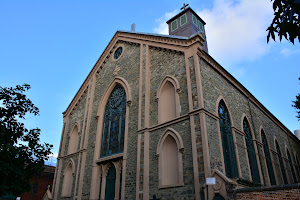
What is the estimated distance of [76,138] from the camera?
19.5 metres

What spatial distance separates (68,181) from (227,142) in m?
12.0

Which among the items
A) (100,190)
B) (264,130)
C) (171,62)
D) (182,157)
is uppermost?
(171,62)

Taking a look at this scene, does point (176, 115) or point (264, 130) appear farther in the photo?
point (264, 130)

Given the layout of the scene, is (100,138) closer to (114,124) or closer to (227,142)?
(114,124)

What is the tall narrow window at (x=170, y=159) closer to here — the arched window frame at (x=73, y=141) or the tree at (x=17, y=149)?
the tree at (x=17, y=149)

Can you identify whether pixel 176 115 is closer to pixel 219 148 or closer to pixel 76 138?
pixel 219 148

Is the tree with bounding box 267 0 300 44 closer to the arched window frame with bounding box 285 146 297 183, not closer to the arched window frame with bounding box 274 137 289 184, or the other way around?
the arched window frame with bounding box 274 137 289 184

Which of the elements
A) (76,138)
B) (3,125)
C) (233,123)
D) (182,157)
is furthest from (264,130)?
(3,125)

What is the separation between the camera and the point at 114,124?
16172 millimetres

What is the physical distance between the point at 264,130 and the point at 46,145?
15.7 metres

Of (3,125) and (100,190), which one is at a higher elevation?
(3,125)

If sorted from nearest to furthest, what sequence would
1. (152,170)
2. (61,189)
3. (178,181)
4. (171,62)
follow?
(178,181) < (152,170) < (171,62) < (61,189)

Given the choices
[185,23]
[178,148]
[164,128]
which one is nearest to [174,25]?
[185,23]

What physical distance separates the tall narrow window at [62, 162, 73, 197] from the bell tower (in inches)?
540
